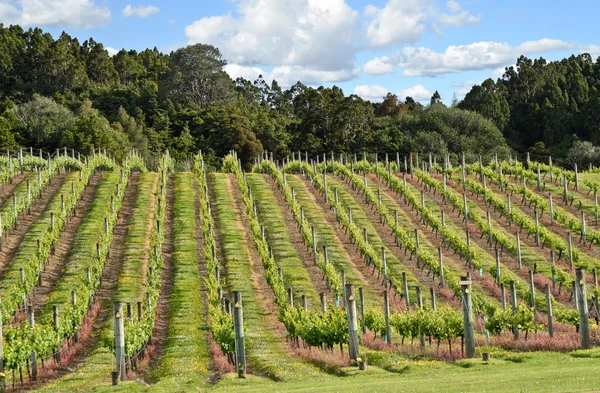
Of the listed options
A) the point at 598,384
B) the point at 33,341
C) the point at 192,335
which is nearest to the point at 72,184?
the point at 192,335

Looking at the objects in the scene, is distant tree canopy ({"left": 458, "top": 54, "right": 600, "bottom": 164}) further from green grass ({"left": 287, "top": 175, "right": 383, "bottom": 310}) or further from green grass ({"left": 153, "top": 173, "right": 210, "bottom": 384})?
green grass ({"left": 153, "top": 173, "right": 210, "bottom": 384})

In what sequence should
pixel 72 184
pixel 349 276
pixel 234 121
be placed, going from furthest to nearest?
pixel 234 121 < pixel 72 184 < pixel 349 276

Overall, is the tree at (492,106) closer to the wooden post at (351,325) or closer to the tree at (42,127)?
the tree at (42,127)

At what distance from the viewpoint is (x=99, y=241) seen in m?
39.5

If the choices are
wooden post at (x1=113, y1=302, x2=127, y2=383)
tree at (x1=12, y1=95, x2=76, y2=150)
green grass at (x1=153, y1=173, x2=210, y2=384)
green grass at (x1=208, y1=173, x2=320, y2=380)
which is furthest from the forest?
wooden post at (x1=113, y1=302, x2=127, y2=383)

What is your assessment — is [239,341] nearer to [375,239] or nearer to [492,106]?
[375,239]

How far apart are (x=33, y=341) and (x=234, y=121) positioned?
73.0 meters

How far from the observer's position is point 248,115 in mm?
102375

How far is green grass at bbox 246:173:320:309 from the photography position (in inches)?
1396

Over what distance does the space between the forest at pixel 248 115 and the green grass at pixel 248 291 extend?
26.0m

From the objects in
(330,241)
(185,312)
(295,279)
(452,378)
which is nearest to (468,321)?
(452,378)

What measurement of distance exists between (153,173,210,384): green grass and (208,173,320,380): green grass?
4.52ft

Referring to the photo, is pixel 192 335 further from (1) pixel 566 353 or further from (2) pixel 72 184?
(2) pixel 72 184

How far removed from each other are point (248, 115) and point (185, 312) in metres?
72.4
